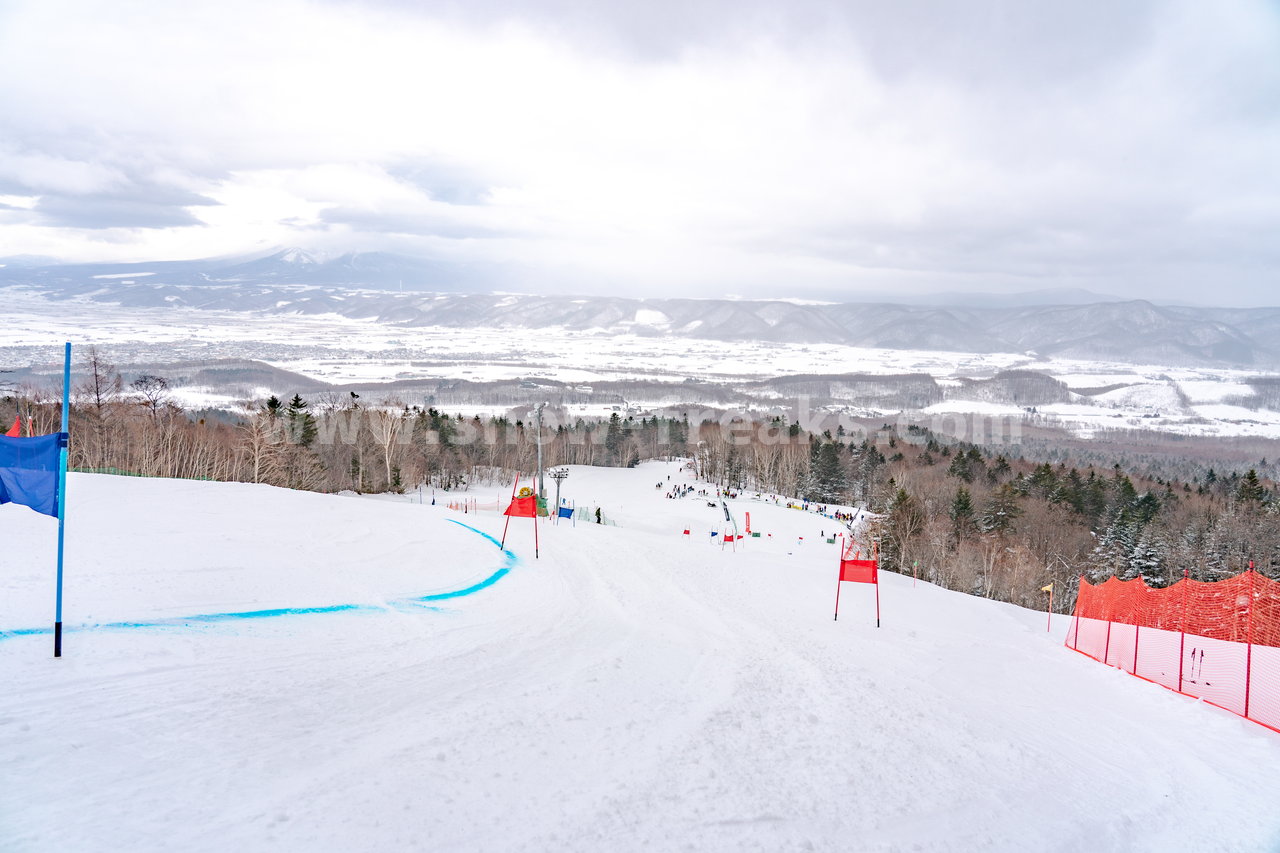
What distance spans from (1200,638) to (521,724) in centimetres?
1755

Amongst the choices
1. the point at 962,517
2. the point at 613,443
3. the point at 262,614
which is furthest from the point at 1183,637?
the point at 613,443

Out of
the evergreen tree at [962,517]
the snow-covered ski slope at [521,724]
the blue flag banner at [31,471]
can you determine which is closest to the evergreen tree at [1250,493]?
the evergreen tree at [962,517]

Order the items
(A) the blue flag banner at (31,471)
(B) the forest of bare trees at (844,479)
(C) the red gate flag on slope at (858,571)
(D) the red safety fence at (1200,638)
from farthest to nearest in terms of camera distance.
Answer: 1. (B) the forest of bare trees at (844,479)
2. (C) the red gate flag on slope at (858,571)
3. (D) the red safety fence at (1200,638)
4. (A) the blue flag banner at (31,471)

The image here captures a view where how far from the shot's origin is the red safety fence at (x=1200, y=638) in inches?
504

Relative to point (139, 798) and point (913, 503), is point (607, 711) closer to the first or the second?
point (139, 798)

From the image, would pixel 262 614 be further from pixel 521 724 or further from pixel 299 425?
pixel 299 425

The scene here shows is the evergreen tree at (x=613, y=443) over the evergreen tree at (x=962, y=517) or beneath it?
over

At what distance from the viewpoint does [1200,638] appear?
16.6 meters

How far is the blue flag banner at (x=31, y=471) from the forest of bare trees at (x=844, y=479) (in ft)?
97.1

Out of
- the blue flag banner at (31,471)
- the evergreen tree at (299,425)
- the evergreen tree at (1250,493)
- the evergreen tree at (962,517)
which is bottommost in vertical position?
the evergreen tree at (962,517)

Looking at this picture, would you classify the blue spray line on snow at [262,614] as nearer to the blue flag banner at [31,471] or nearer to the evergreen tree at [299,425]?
the blue flag banner at [31,471]

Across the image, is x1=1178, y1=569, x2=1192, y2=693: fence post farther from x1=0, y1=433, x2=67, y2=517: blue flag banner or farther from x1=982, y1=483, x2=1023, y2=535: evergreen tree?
x1=982, y1=483, x2=1023, y2=535: evergreen tree

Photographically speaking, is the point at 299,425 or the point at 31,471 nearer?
the point at 31,471

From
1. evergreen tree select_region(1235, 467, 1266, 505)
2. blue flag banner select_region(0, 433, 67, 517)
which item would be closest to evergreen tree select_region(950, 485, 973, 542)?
evergreen tree select_region(1235, 467, 1266, 505)
